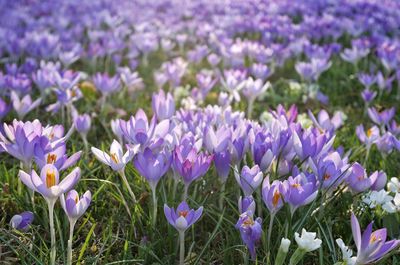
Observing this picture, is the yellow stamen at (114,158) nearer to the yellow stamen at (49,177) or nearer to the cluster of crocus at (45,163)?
the cluster of crocus at (45,163)

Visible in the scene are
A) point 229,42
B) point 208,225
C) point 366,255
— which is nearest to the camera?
point 366,255

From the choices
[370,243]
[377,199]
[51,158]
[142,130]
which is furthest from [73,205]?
[377,199]

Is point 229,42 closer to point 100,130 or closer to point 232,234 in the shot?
point 100,130

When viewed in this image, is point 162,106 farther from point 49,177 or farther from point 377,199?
point 377,199

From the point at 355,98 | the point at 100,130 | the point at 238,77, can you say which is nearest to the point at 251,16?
the point at 355,98

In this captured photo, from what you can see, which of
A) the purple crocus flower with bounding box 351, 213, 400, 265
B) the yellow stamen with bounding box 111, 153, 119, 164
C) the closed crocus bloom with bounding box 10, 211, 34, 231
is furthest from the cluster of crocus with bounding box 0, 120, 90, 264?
the purple crocus flower with bounding box 351, 213, 400, 265

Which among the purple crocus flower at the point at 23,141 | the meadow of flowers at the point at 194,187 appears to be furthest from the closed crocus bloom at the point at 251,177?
the purple crocus flower at the point at 23,141

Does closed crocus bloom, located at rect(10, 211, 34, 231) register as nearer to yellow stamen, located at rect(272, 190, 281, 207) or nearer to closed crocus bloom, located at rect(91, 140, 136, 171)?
closed crocus bloom, located at rect(91, 140, 136, 171)
